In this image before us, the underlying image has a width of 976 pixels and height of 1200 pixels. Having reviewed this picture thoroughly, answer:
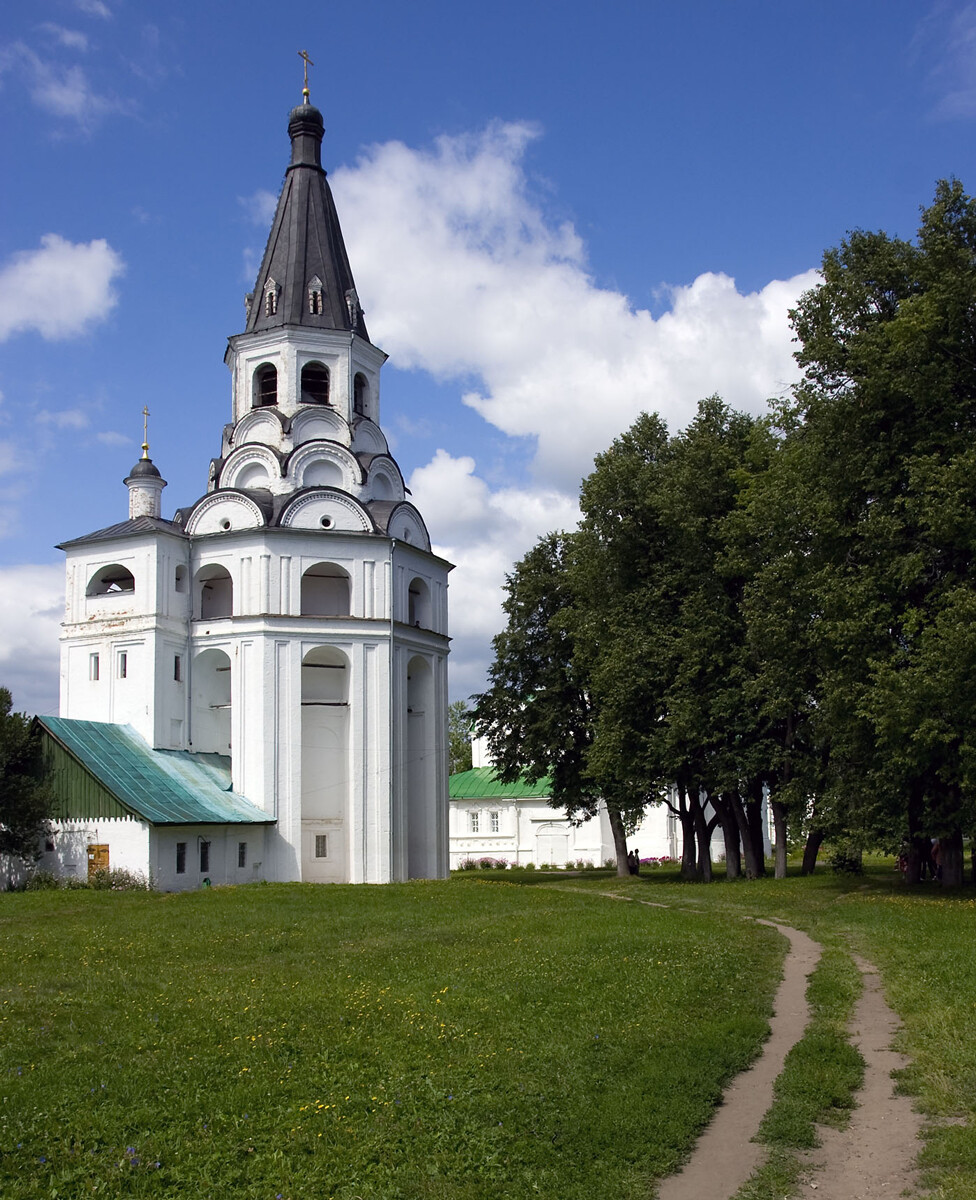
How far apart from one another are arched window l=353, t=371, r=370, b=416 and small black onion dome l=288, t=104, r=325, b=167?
Answer: 8.22m

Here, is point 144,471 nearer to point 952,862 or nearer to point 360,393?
point 360,393

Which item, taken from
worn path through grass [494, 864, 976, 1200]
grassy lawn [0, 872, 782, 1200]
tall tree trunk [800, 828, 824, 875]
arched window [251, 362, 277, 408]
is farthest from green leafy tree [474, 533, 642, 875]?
grassy lawn [0, 872, 782, 1200]

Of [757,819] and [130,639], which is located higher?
[130,639]

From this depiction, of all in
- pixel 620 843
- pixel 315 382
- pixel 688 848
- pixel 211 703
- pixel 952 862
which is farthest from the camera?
pixel 315 382

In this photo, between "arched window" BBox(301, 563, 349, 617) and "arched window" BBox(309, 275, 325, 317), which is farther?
"arched window" BBox(309, 275, 325, 317)

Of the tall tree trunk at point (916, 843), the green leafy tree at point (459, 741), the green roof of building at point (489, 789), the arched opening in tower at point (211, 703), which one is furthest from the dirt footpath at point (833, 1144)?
the green leafy tree at point (459, 741)

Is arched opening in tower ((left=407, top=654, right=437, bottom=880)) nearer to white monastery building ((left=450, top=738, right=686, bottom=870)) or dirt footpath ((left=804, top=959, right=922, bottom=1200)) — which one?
white monastery building ((left=450, top=738, right=686, bottom=870))

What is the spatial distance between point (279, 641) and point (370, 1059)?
1093 inches

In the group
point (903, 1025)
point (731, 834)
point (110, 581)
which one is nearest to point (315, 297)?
point (110, 581)

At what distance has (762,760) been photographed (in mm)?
31234

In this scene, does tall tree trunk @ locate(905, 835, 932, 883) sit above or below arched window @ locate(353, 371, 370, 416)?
below

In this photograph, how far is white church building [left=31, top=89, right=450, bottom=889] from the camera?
35531 millimetres

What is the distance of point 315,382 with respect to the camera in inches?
1647

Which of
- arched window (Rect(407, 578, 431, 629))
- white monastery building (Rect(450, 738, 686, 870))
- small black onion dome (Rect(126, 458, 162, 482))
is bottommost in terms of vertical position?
white monastery building (Rect(450, 738, 686, 870))
